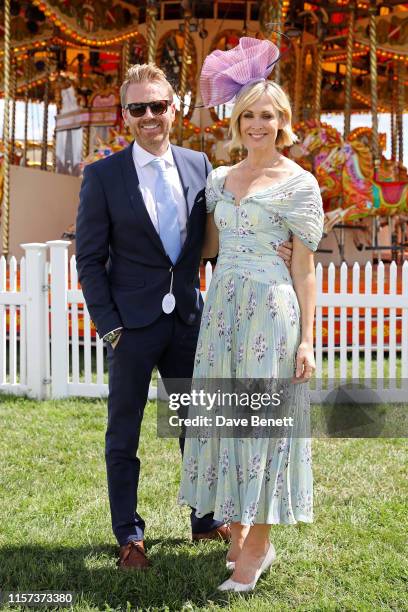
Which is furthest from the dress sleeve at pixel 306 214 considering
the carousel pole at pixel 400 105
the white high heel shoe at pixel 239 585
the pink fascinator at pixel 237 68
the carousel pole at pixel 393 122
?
the carousel pole at pixel 393 122

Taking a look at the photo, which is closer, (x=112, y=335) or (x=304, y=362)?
(x=304, y=362)

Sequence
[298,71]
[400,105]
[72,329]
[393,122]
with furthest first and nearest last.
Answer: [393,122]
[400,105]
[298,71]
[72,329]

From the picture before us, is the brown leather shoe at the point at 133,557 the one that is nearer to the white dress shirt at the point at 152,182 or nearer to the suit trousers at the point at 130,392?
the suit trousers at the point at 130,392

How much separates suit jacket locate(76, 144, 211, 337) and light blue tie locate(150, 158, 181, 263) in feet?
0.18

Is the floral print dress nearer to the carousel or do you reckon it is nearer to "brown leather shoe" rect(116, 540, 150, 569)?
"brown leather shoe" rect(116, 540, 150, 569)

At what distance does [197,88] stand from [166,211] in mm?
9910

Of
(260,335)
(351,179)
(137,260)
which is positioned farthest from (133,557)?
(351,179)

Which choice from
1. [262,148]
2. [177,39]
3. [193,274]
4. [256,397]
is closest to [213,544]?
[256,397]

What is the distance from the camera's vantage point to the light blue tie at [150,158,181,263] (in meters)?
3.06

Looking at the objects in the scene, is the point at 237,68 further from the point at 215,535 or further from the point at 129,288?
the point at 215,535

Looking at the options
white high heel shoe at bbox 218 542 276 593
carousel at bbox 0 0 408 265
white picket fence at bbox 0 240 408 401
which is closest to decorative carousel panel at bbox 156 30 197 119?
carousel at bbox 0 0 408 265

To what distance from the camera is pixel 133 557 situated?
3.07 metres

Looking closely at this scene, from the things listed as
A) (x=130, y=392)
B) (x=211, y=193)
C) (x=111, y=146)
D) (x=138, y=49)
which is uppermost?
(x=138, y=49)

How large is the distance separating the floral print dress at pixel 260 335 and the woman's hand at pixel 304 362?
3 cm
